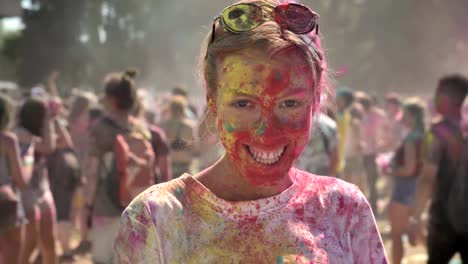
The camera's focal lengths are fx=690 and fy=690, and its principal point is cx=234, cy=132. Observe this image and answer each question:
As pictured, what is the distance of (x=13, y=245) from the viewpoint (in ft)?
16.9

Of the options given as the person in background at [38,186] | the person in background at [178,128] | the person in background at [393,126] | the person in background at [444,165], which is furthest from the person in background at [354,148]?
the person in background at [38,186]

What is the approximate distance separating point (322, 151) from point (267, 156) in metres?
4.28

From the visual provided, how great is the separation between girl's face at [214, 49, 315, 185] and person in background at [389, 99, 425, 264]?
502cm

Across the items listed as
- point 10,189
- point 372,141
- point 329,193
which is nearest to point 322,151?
point 10,189

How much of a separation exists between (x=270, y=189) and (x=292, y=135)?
0.54ft

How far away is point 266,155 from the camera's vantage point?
5.94 feet

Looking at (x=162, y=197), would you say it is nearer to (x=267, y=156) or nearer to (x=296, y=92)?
(x=267, y=156)

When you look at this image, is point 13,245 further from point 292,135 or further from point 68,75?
point 68,75

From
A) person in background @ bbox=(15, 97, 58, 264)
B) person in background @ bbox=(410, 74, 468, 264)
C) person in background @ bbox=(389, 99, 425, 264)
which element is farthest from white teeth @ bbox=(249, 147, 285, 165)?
person in background @ bbox=(389, 99, 425, 264)

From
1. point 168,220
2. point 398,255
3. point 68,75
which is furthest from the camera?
→ point 68,75

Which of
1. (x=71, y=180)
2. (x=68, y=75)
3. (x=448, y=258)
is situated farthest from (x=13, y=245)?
(x=68, y=75)

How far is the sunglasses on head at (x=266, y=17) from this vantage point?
176 centimetres

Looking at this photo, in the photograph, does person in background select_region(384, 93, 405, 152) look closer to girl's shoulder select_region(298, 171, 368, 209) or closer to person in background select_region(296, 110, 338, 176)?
person in background select_region(296, 110, 338, 176)

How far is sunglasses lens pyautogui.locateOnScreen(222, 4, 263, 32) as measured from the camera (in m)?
1.76
